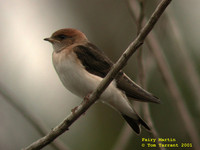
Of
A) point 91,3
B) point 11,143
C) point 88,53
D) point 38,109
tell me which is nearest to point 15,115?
point 38,109

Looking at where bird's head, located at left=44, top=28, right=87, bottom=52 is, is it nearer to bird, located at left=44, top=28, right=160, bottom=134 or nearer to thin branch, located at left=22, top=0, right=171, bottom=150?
bird, located at left=44, top=28, right=160, bottom=134

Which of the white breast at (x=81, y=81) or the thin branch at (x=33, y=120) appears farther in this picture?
the white breast at (x=81, y=81)

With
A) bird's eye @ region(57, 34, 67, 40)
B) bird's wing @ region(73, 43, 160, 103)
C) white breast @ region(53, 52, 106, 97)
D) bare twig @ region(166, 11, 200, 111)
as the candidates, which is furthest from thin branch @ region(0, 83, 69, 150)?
bare twig @ region(166, 11, 200, 111)

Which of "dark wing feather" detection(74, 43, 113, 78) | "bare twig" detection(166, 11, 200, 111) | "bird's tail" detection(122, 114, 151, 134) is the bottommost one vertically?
"bird's tail" detection(122, 114, 151, 134)

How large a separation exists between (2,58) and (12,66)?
592 mm

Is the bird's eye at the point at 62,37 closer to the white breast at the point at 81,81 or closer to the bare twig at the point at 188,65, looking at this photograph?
the white breast at the point at 81,81

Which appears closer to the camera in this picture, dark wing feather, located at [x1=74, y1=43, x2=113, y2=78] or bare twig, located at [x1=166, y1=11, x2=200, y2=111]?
bare twig, located at [x1=166, y1=11, x2=200, y2=111]

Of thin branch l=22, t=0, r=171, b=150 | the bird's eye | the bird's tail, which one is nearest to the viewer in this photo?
thin branch l=22, t=0, r=171, b=150

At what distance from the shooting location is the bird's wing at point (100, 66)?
417cm

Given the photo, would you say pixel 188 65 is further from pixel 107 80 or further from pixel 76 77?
pixel 107 80

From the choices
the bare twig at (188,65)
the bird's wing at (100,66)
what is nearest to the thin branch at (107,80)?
the bird's wing at (100,66)

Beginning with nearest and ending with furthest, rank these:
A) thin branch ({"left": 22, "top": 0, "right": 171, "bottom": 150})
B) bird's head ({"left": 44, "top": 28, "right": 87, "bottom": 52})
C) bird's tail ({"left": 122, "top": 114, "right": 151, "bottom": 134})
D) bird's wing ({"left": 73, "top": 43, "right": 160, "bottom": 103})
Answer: thin branch ({"left": 22, "top": 0, "right": 171, "bottom": 150})
bird's wing ({"left": 73, "top": 43, "right": 160, "bottom": 103})
bird's tail ({"left": 122, "top": 114, "right": 151, "bottom": 134})
bird's head ({"left": 44, "top": 28, "right": 87, "bottom": 52})

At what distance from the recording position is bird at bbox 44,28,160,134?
4.25 metres

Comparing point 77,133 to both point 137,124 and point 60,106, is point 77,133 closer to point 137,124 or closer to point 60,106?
point 60,106
